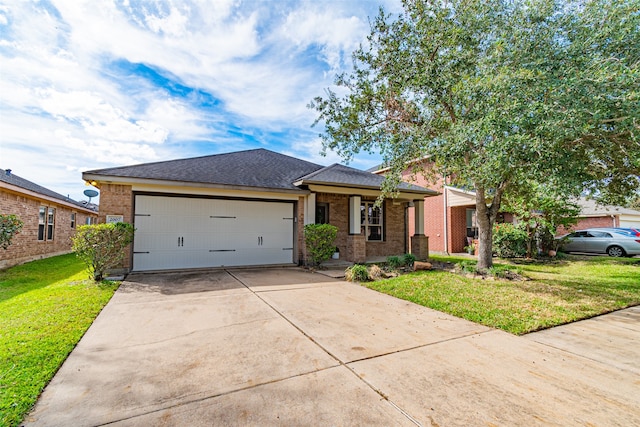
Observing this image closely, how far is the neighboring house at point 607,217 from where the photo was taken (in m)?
19.3

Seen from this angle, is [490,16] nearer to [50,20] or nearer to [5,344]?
[50,20]

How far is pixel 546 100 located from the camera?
Answer: 5.12 m

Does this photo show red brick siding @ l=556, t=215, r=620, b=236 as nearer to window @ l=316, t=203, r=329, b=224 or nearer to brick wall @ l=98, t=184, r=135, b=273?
window @ l=316, t=203, r=329, b=224

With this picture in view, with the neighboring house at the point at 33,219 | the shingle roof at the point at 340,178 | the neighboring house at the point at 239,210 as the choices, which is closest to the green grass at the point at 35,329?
the neighboring house at the point at 239,210

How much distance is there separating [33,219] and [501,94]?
17222mm

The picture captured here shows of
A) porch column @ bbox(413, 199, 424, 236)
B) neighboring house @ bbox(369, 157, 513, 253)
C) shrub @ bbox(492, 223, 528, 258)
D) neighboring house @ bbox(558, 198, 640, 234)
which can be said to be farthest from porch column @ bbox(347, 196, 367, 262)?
neighboring house @ bbox(558, 198, 640, 234)

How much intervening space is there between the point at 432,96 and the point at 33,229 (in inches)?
643

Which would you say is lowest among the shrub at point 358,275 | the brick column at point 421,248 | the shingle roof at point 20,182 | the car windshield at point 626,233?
the shrub at point 358,275

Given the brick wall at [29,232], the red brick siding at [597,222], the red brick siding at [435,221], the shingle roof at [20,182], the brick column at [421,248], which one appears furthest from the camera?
→ the red brick siding at [597,222]

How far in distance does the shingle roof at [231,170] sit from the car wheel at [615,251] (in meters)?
15.2

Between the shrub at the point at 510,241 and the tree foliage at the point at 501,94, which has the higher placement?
the tree foliage at the point at 501,94

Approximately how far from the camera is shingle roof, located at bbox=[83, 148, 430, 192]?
885 centimetres

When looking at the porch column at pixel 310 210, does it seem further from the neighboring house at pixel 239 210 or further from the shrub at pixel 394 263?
the shrub at pixel 394 263

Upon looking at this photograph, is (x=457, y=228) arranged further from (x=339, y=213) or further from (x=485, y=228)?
(x=339, y=213)
